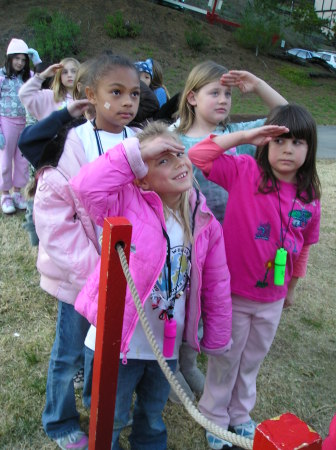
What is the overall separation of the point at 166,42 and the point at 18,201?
878 inches

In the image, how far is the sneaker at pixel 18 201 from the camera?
5.56 meters

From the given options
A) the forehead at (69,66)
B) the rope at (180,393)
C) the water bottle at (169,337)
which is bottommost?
the water bottle at (169,337)

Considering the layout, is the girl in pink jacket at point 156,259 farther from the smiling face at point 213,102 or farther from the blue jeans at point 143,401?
the smiling face at point 213,102

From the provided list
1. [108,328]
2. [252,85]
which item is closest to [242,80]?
[252,85]

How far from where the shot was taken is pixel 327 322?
146 inches

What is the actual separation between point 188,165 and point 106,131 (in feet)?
1.72

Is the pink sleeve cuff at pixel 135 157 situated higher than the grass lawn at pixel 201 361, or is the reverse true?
the pink sleeve cuff at pixel 135 157

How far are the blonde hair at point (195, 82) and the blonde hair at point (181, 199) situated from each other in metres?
0.80

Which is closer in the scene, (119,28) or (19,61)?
(19,61)

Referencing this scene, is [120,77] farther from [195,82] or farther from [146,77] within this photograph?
[146,77]

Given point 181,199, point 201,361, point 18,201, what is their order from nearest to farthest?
point 181,199
point 201,361
point 18,201

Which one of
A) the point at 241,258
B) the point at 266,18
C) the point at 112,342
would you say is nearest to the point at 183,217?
the point at 241,258

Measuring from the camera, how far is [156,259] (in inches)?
68.1

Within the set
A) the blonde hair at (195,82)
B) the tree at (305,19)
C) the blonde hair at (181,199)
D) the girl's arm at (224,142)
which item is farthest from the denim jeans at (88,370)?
the tree at (305,19)
